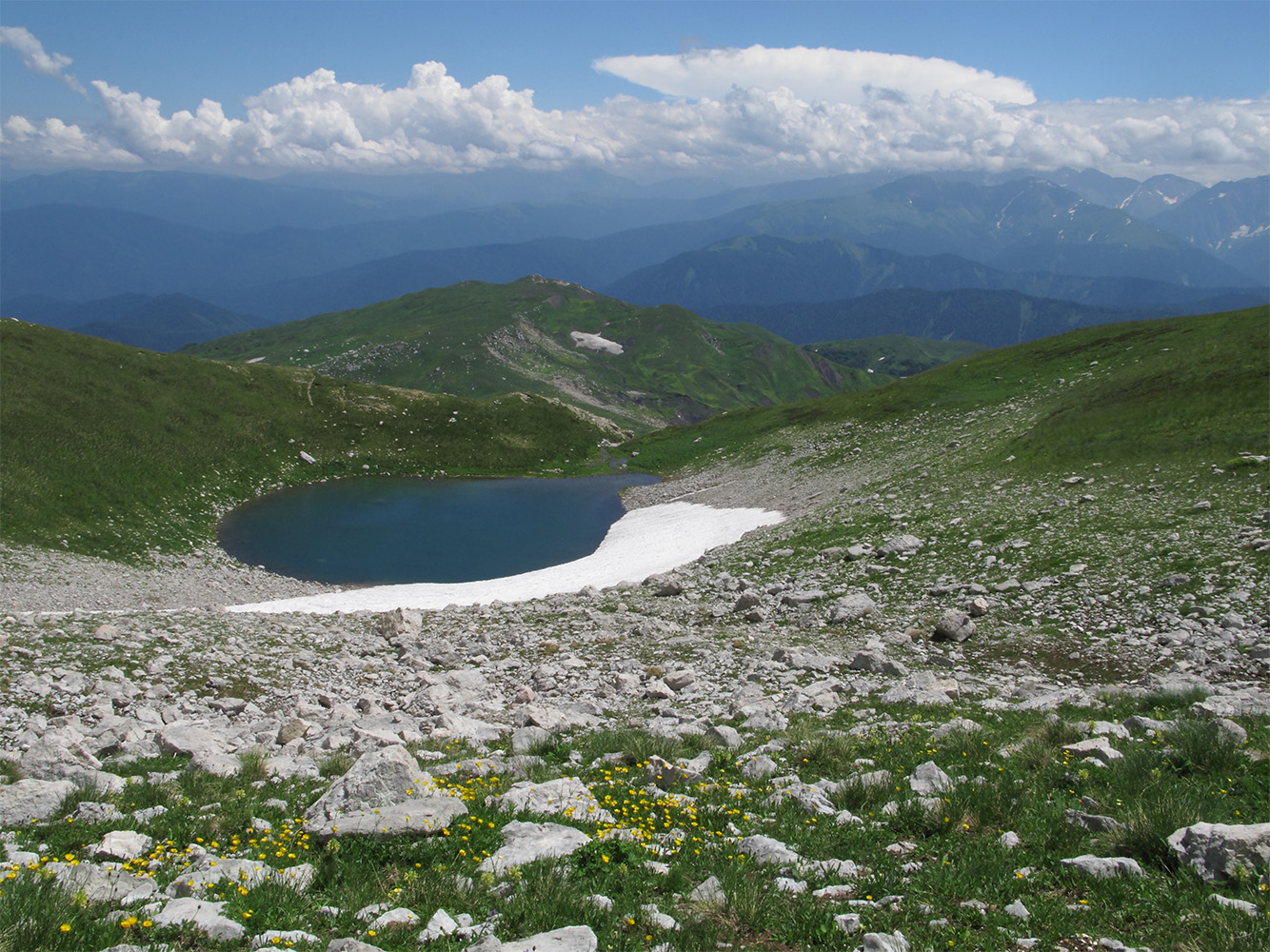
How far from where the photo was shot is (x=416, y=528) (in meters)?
67.2

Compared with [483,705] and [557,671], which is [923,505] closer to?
[557,671]

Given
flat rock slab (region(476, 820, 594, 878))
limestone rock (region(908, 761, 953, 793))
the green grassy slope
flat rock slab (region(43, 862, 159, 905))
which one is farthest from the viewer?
the green grassy slope

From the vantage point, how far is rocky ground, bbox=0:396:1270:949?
29.1 ft

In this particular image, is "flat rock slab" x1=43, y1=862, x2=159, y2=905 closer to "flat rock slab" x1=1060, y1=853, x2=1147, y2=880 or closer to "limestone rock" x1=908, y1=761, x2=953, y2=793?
"limestone rock" x1=908, y1=761, x2=953, y2=793

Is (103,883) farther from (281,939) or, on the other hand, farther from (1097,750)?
(1097,750)

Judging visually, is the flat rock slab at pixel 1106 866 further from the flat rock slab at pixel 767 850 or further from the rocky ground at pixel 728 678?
the flat rock slab at pixel 767 850

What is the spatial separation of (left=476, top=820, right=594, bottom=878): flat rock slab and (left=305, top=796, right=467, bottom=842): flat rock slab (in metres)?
0.91

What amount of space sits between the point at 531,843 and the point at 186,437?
87.4m

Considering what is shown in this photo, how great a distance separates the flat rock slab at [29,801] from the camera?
29.9 ft

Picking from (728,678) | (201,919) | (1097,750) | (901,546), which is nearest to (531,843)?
(201,919)

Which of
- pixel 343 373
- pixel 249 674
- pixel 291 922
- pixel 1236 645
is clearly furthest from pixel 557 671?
pixel 343 373

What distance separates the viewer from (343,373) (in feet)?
589

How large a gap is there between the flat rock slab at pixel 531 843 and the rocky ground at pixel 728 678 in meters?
0.06

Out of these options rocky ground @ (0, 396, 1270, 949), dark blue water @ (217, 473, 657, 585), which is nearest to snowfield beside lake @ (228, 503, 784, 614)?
dark blue water @ (217, 473, 657, 585)
